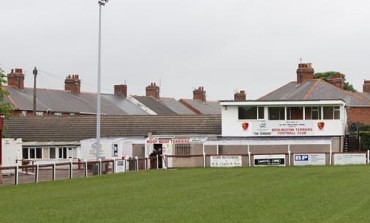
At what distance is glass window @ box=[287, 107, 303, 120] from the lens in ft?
207

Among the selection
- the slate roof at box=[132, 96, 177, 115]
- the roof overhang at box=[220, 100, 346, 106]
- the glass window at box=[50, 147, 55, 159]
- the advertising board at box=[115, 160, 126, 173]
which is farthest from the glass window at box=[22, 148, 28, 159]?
the slate roof at box=[132, 96, 177, 115]

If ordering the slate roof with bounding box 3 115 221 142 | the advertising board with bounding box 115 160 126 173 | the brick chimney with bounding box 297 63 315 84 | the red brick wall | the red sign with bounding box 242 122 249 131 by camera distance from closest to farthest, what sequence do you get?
the advertising board with bounding box 115 160 126 173
the red sign with bounding box 242 122 249 131
the slate roof with bounding box 3 115 221 142
the brick chimney with bounding box 297 63 315 84
the red brick wall

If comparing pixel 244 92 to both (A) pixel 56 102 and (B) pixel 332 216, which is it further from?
(B) pixel 332 216

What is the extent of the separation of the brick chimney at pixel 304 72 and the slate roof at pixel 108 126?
1502 cm

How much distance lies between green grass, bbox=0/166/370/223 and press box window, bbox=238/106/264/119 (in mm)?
26129

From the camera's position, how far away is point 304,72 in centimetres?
7925

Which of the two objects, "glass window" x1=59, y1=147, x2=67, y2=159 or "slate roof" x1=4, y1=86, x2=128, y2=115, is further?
"slate roof" x1=4, y1=86, x2=128, y2=115

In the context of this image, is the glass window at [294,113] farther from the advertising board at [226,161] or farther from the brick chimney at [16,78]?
the brick chimney at [16,78]

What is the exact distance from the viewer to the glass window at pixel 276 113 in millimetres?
63344

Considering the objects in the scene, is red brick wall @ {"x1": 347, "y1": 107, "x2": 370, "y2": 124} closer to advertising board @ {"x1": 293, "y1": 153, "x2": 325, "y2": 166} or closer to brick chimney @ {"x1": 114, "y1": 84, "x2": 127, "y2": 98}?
advertising board @ {"x1": 293, "y1": 153, "x2": 325, "y2": 166}

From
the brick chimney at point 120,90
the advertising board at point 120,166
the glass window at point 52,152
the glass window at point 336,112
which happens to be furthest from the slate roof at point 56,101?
the glass window at point 336,112

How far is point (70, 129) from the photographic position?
69250 millimetres

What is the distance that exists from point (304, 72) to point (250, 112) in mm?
17411

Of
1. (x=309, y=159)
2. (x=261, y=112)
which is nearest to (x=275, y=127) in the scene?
(x=261, y=112)
